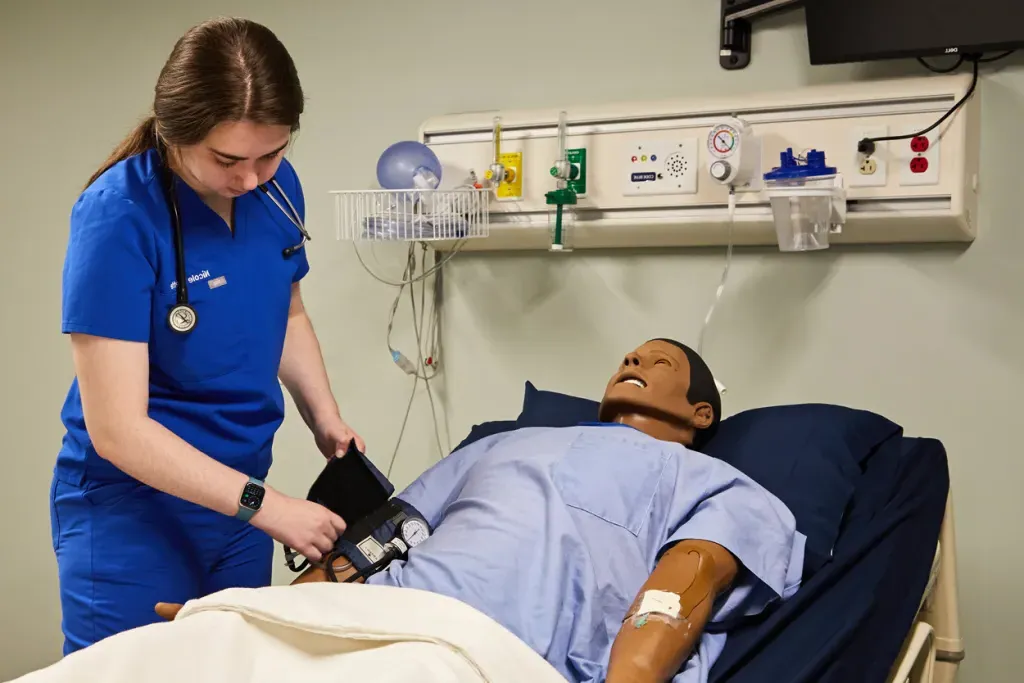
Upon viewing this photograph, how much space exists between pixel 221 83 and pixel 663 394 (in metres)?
0.94

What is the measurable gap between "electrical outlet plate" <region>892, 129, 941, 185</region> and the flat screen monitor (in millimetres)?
162

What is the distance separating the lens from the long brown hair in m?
1.37

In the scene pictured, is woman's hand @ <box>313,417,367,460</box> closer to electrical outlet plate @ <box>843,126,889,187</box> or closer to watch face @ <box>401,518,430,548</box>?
watch face @ <box>401,518,430,548</box>

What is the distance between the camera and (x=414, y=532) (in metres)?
1.66

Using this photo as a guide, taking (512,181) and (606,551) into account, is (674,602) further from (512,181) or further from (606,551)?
(512,181)

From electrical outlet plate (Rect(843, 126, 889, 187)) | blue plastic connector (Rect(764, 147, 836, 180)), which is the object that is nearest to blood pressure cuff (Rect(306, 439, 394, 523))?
blue plastic connector (Rect(764, 147, 836, 180))

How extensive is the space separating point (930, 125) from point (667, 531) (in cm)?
97

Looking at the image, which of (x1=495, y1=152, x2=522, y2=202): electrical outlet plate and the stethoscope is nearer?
the stethoscope

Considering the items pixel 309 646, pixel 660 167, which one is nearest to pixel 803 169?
pixel 660 167

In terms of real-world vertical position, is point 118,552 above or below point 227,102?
below

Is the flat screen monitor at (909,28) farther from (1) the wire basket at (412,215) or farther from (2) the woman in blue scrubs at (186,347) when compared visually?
(2) the woman in blue scrubs at (186,347)

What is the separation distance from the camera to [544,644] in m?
1.41

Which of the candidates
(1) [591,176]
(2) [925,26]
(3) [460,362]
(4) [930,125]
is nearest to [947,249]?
(4) [930,125]

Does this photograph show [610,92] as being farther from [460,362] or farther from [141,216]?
[141,216]
